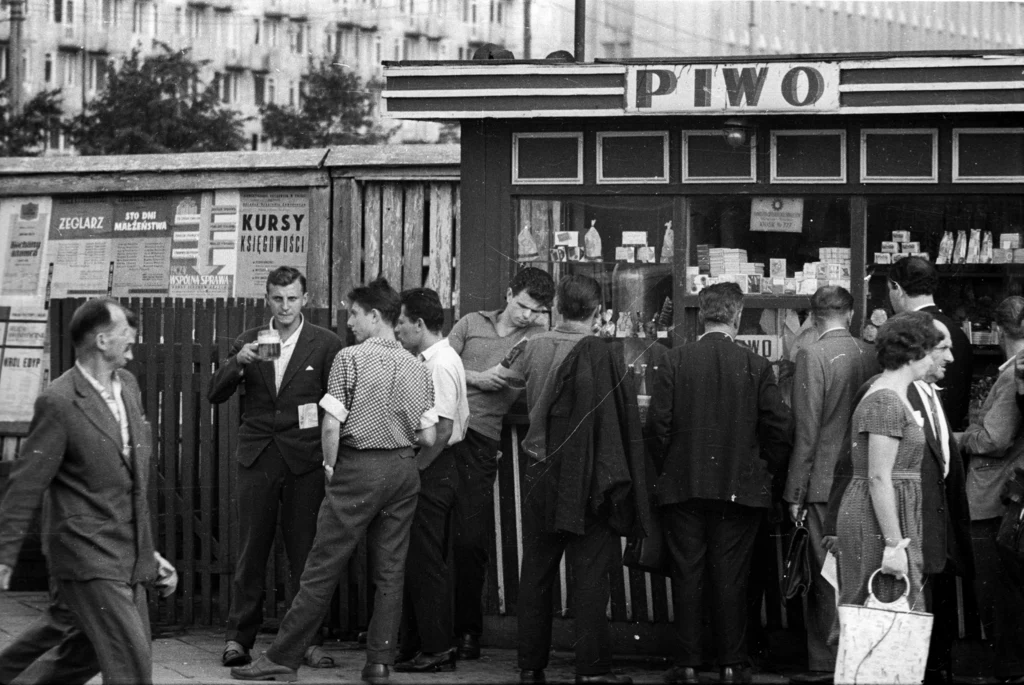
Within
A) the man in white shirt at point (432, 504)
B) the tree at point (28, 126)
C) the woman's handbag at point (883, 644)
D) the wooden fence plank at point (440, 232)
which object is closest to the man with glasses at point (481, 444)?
the man in white shirt at point (432, 504)

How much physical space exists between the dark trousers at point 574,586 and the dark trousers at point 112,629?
2.08 m

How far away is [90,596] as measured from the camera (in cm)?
582

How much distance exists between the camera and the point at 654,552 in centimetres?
742

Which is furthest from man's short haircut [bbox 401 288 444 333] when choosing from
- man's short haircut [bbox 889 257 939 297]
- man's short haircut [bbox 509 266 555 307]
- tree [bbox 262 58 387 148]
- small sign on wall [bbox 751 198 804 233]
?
tree [bbox 262 58 387 148]

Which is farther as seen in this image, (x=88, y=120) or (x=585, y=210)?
(x=88, y=120)

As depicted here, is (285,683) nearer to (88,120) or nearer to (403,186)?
(403,186)

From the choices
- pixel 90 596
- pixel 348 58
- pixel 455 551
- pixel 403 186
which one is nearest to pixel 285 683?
pixel 455 551

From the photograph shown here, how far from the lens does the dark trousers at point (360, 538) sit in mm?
7180

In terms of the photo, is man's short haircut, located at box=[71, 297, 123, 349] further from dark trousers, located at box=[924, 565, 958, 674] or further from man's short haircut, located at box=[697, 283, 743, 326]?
dark trousers, located at box=[924, 565, 958, 674]

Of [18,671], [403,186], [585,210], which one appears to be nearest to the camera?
[18,671]

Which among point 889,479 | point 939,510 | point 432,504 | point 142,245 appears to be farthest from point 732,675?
point 142,245

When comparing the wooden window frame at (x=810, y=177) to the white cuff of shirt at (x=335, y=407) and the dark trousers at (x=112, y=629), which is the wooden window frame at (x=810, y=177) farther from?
the dark trousers at (x=112, y=629)

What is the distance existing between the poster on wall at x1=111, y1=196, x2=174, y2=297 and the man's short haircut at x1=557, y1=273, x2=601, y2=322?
16.1ft

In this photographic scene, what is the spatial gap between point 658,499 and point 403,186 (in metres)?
4.37
